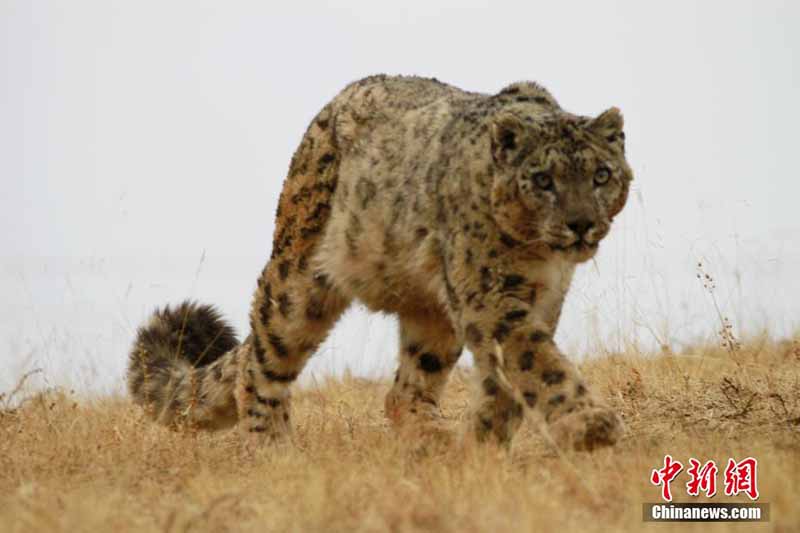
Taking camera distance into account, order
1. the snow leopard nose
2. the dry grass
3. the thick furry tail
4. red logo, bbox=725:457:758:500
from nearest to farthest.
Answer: the dry grass < red logo, bbox=725:457:758:500 < the snow leopard nose < the thick furry tail

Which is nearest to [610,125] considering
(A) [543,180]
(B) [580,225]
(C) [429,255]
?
(A) [543,180]

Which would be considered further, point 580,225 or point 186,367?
point 186,367

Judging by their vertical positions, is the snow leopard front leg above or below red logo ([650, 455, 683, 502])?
above

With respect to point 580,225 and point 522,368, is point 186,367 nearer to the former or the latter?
point 522,368

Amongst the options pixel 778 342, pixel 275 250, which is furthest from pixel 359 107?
pixel 778 342

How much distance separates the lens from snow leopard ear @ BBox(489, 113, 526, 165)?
17.9 feet

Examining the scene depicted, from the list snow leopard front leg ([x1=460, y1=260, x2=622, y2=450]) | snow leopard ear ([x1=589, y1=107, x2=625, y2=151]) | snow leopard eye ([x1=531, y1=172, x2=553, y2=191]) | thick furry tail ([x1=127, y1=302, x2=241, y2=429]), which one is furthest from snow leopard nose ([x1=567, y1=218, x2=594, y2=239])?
thick furry tail ([x1=127, y1=302, x2=241, y2=429])

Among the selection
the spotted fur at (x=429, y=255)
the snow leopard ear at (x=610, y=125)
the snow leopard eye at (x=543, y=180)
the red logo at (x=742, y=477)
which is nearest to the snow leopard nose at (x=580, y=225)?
the spotted fur at (x=429, y=255)

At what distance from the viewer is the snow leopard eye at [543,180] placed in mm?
5340

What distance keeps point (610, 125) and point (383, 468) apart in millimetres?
1823

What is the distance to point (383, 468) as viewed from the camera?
4953 millimetres

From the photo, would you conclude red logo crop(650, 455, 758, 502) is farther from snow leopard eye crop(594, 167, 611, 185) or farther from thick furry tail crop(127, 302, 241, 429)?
thick furry tail crop(127, 302, 241, 429)

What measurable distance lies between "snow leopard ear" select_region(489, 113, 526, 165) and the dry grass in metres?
1.26

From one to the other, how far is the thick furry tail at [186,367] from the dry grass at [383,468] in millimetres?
213
